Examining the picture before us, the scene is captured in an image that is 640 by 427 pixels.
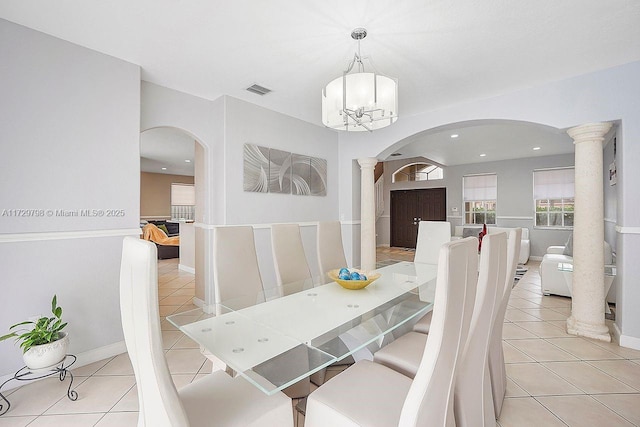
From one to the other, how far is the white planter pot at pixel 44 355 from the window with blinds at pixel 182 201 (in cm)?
873

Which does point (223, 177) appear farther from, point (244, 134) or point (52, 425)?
point (52, 425)

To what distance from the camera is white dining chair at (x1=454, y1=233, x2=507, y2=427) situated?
1.23m

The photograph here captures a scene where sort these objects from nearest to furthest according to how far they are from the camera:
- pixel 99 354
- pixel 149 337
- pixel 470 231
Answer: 1. pixel 149 337
2. pixel 99 354
3. pixel 470 231

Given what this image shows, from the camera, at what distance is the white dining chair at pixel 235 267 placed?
202 cm

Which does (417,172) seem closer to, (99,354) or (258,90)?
(258,90)

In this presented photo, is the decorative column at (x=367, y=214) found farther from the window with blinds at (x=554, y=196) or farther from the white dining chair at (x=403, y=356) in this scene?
the window with blinds at (x=554, y=196)

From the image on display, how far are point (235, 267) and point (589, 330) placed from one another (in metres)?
3.40

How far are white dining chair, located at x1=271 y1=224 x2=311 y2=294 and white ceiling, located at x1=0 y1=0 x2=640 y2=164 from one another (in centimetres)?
152

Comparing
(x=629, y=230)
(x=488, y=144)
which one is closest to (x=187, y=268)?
(x=629, y=230)

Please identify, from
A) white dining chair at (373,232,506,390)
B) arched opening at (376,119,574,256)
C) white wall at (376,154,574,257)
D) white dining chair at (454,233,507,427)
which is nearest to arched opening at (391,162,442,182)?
arched opening at (376,119,574,256)

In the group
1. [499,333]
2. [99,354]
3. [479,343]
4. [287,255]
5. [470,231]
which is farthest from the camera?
[470,231]

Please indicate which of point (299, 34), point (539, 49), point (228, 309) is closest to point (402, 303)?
point (228, 309)

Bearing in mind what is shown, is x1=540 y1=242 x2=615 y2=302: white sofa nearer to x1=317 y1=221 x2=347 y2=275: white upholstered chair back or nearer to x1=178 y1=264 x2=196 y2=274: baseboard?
x1=317 y1=221 x2=347 y2=275: white upholstered chair back

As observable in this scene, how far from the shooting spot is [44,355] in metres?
1.89
